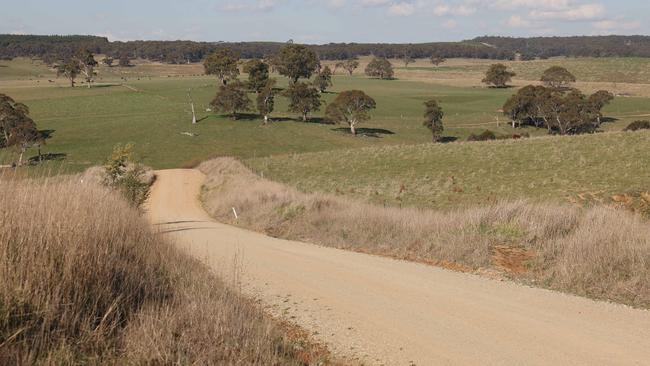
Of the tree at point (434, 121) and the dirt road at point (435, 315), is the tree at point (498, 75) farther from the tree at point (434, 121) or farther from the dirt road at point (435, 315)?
the dirt road at point (435, 315)

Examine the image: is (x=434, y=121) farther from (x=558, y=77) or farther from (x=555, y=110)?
(x=558, y=77)

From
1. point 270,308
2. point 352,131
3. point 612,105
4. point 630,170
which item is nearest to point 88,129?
point 352,131

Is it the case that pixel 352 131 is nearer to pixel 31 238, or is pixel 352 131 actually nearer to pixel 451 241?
pixel 451 241

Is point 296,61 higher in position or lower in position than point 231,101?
A: higher

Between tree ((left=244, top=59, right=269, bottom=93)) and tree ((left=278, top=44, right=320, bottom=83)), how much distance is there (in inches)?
592

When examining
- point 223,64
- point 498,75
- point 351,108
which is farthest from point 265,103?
point 498,75

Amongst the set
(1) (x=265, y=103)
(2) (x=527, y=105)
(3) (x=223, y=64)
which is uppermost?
(3) (x=223, y=64)

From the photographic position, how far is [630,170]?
101ft

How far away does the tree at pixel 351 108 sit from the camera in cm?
8875

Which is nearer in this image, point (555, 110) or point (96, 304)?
point (96, 304)

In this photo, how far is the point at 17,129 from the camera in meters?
70.8

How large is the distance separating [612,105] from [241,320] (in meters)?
115

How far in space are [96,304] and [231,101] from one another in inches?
3548

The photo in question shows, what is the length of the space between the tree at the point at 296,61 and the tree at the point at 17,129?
59.1 meters
